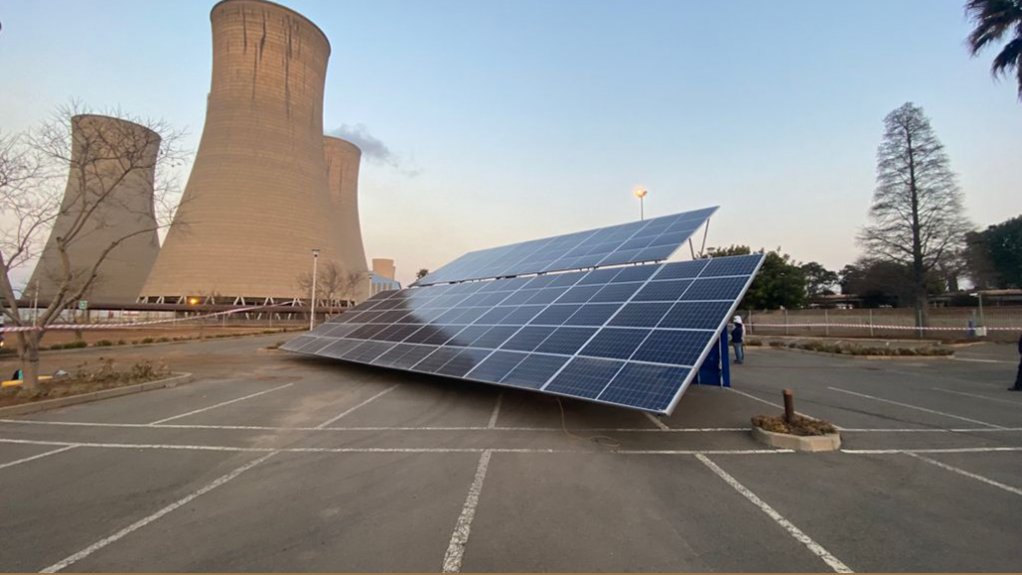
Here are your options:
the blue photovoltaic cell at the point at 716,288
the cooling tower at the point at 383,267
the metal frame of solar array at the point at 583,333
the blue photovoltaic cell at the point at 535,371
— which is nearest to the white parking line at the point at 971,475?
the metal frame of solar array at the point at 583,333

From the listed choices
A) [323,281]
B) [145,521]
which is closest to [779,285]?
[145,521]

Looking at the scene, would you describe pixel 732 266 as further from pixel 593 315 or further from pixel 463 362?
pixel 463 362

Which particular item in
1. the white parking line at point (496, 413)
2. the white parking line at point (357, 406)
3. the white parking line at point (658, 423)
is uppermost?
the white parking line at point (496, 413)

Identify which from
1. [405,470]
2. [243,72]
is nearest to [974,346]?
[405,470]

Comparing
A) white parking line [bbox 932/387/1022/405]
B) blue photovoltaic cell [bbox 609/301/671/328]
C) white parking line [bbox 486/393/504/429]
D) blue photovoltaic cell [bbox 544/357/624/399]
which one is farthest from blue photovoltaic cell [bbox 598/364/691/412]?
white parking line [bbox 932/387/1022/405]

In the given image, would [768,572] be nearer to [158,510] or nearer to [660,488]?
[660,488]

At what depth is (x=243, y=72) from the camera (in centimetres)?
4925

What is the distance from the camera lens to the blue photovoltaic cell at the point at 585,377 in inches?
264

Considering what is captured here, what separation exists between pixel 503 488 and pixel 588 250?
40.6 feet

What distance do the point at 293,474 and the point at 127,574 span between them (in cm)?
218

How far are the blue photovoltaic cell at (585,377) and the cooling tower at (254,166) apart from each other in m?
55.4

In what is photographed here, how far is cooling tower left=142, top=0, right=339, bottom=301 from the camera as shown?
162ft

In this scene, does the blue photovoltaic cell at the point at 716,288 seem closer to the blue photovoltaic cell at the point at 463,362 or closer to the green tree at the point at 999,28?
the blue photovoltaic cell at the point at 463,362

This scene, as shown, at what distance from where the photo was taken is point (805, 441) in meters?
6.11
